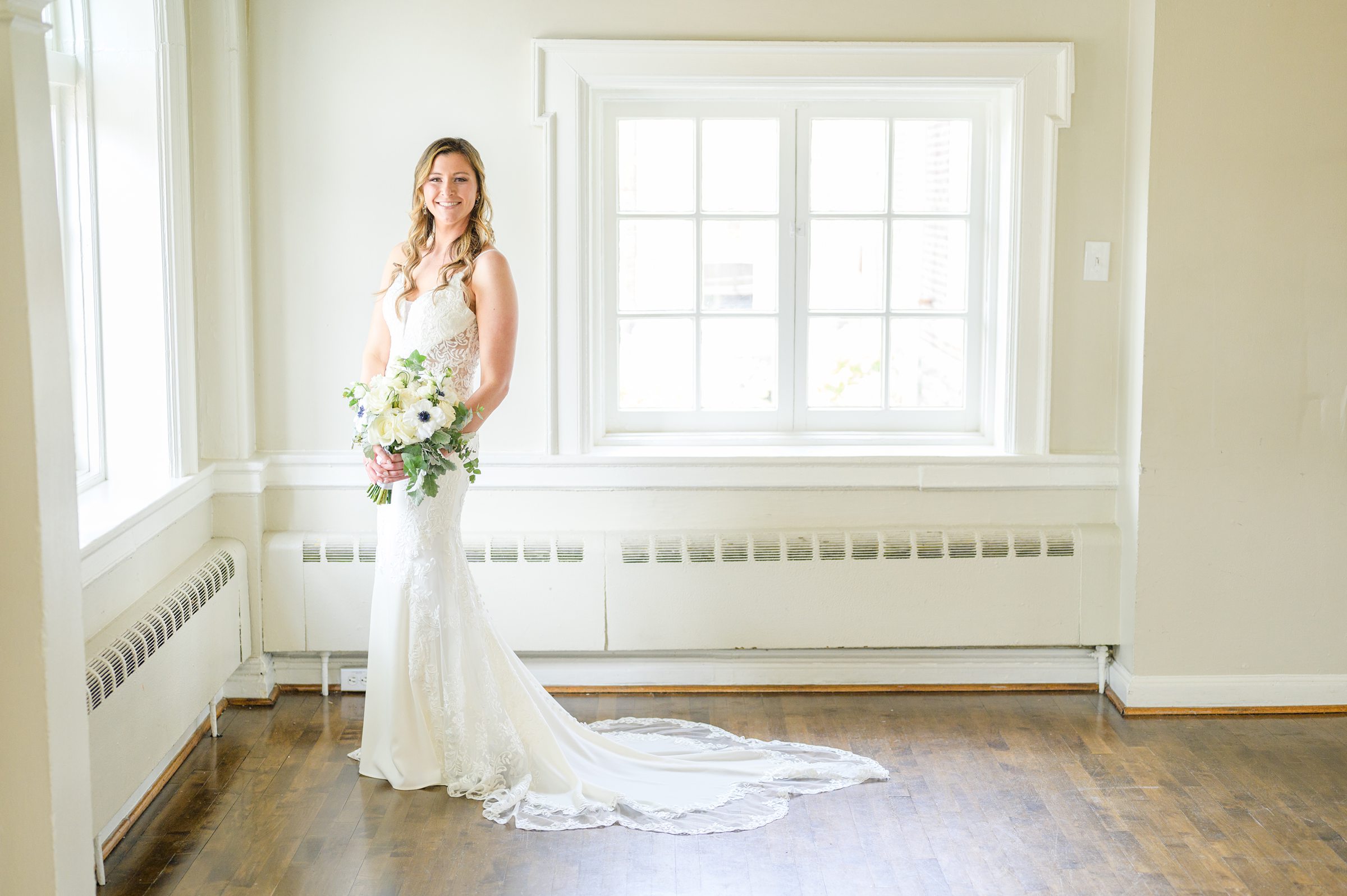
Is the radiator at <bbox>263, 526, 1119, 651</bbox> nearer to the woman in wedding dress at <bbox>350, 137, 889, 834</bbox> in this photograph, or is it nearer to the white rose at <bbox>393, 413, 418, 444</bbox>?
the woman in wedding dress at <bbox>350, 137, 889, 834</bbox>

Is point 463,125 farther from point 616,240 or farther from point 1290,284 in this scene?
point 1290,284

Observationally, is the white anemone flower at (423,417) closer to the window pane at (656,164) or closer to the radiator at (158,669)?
the radiator at (158,669)

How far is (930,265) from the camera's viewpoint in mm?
4520

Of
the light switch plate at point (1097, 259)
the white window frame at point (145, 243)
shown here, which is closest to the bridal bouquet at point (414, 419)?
the white window frame at point (145, 243)

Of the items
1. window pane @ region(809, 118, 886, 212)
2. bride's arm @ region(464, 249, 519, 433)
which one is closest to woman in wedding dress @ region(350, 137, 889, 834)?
bride's arm @ region(464, 249, 519, 433)

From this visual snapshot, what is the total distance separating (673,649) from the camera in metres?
4.39

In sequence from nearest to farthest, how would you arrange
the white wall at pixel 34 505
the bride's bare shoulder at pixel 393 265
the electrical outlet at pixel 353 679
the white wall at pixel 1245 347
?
the white wall at pixel 34 505, the bride's bare shoulder at pixel 393 265, the white wall at pixel 1245 347, the electrical outlet at pixel 353 679

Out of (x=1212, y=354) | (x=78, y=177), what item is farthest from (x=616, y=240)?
(x=1212, y=354)

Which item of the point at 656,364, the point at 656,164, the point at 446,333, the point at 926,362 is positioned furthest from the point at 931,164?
the point at 446,333

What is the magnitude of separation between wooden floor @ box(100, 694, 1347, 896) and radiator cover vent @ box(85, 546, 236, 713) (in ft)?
1.50

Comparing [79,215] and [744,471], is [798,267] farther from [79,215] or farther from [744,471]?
[79,215]

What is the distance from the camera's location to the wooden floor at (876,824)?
3.10 metres

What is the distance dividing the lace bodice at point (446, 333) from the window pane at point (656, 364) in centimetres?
97

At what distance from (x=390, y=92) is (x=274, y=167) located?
1.49 feet
